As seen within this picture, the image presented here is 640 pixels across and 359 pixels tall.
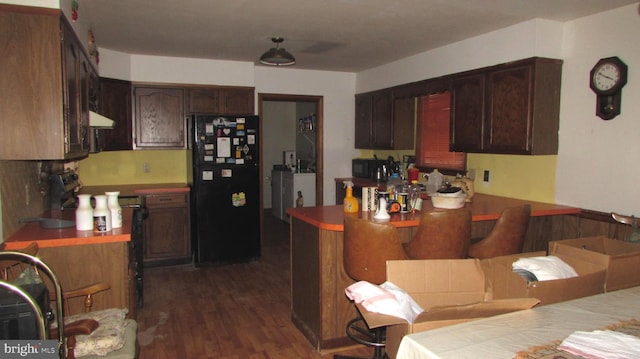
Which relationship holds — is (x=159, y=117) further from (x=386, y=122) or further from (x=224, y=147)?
(x=386, y=122)

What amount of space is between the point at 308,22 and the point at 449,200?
179 centimetres

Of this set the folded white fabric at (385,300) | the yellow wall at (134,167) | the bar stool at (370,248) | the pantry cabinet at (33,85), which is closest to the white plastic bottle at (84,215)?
the pantry cabinet at (33,85)

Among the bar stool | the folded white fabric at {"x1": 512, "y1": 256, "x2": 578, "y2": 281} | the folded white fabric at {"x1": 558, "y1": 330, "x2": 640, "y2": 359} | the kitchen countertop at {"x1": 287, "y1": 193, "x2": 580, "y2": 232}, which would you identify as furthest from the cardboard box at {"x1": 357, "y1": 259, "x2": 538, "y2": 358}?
the kitchen countertop at {"x1": 287, "y1": 193, "x2": 580, "y2": 232}

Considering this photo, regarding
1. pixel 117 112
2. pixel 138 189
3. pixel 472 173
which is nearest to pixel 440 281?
pixel 472 173

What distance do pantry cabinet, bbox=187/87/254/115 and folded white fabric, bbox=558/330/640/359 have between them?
451 centimetres

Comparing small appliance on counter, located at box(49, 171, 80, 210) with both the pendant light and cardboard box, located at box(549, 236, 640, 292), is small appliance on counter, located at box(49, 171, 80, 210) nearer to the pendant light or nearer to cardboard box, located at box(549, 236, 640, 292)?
the pendant light

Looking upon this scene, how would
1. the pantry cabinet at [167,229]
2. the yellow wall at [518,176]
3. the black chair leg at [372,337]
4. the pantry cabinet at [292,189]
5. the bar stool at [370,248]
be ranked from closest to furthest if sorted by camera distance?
the bar stool at [370,248], the black chair leg at [372,337], the yellow wall at [518,176], the pantry cabinet at [167,229], the pantry cabinet at [292,189]

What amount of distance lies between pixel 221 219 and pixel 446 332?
154 inches

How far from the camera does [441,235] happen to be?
2580mm

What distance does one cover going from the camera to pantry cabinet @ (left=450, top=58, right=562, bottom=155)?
3600 millimetres

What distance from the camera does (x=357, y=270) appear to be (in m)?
2.58

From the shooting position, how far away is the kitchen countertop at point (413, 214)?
2912mm

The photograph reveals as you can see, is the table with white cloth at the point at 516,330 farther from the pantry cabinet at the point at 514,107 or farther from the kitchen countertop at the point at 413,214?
the pantry cabinet at the point at 514,107

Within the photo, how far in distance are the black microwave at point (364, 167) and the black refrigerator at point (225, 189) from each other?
148 centimetres
